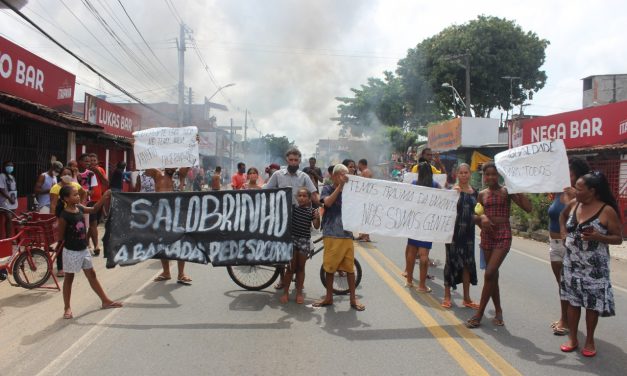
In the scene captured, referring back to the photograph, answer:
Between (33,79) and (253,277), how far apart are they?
10.0m

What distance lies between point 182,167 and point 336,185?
313 centimetres

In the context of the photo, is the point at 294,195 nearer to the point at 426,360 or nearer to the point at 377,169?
the point at 426,360

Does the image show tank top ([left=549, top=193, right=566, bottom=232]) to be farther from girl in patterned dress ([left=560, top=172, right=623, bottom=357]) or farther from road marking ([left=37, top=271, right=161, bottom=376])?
road marking ([left=37, top=271, right=161, bottom=376])

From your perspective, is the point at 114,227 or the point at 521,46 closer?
the point at 114,227

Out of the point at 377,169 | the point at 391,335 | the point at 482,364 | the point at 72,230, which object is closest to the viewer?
the point at 482,364

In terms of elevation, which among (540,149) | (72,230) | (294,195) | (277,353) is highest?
(540,149)

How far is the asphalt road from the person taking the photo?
13.8 feet

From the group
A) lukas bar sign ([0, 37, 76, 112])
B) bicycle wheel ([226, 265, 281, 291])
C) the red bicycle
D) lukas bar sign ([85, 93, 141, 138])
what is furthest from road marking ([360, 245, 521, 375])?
lukas bar sign ([85, 93, 141, 138])

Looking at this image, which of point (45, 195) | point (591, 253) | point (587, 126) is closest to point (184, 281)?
point (45, 195)

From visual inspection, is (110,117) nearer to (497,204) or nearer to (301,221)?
(301,221)

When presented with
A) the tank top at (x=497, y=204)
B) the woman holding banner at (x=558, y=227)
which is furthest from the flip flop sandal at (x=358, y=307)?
the woman holding banner at (x=558, y=227)

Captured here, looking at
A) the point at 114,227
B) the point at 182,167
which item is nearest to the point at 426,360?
the point at 114,227

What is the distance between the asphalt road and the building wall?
35.5 m

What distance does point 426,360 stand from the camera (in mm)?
4348
